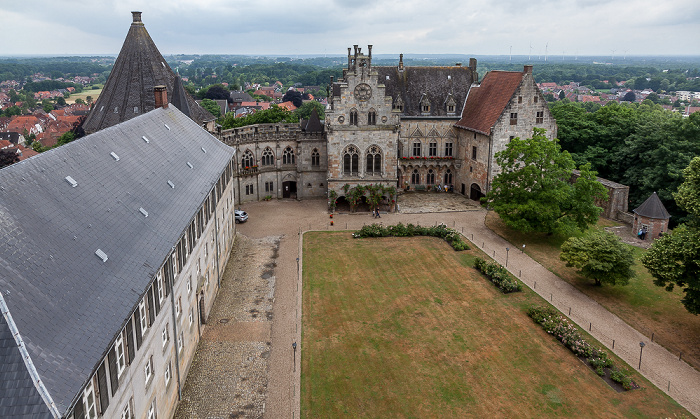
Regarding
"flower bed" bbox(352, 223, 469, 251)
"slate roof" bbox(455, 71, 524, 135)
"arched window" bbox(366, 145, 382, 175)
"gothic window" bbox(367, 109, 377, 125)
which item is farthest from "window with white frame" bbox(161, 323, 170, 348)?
"slate roof" bbox(455, 71, 524, 135)

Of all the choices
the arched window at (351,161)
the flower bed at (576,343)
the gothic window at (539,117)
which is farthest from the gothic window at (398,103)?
the flower bed at (576,343)

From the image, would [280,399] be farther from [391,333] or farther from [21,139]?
[21,139]

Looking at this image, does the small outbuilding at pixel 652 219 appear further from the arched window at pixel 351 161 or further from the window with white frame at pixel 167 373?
the window with white frame at pixel 167 373

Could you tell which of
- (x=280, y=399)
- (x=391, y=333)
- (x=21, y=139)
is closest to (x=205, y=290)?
(x=280, y=399)

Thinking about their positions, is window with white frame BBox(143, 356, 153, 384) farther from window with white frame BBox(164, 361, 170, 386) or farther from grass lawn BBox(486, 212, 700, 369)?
grass lawn BBox(486, 212, 700, 369)

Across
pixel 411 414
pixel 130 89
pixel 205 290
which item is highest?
pixel 130 89

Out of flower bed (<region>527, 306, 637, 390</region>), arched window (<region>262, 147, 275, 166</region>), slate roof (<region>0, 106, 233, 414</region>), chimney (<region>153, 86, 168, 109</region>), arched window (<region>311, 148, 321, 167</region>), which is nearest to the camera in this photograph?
slate roof (<region>0, 106, 233, 414</region>)

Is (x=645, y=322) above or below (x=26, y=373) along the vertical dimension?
below
